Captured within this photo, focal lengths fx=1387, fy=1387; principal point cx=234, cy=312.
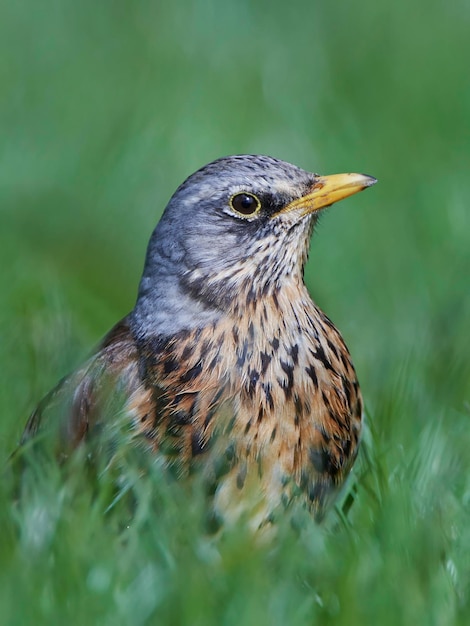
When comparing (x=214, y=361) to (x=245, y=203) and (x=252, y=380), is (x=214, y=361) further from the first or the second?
(x=245, y=203)

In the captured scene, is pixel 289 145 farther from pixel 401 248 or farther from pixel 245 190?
pixel 245 190

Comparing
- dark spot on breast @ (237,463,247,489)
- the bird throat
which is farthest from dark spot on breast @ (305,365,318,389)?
dark spot on breast @ (237,463,247,489)

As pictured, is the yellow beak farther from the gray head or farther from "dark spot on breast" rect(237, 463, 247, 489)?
"dark spot on breast" rect(237, 463, 247, 489)

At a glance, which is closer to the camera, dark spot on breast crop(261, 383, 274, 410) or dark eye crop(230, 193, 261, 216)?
dark spot on breast crop(261, 383, 274, 410)

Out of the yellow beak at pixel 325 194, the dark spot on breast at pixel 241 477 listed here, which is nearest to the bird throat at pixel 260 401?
the dark spot on breast at pixel 241 477

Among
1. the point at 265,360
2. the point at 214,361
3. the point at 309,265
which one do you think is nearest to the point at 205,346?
the point at 214,361

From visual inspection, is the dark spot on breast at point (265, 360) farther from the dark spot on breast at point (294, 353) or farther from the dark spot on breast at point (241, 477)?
the dark spot on breast at point (241, 477)
